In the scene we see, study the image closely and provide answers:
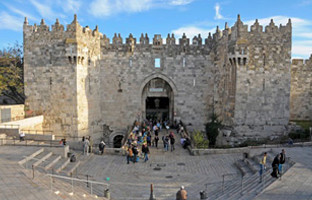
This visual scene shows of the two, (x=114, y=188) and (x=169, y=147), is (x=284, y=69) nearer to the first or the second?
(x=169, y=147)

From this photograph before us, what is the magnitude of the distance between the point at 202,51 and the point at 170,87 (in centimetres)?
484

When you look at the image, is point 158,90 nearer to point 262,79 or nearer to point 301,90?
point 262,79

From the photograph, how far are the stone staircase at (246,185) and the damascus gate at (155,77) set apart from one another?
279 inches

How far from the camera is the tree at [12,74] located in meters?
22.8

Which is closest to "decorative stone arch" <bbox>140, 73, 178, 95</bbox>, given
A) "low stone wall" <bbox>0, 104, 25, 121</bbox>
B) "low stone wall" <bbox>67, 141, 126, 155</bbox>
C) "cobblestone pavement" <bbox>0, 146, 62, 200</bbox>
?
"low stone wall" <bbox>67, 141, 126, 155</bbox>

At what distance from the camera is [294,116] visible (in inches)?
945

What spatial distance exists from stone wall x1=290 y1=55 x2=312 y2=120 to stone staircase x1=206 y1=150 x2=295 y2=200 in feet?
40.6

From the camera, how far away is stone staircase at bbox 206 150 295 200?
1005 centimetres

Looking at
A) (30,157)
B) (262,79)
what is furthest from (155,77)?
(30,157)

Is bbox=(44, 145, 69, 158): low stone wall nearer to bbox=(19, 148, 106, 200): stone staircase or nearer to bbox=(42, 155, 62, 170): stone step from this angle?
bbox=(19, 148, 106, 200): stone staircase

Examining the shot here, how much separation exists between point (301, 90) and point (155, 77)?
1397cm

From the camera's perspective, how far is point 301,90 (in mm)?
23609

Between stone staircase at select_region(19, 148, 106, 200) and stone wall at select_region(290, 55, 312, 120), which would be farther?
stone wall at select_region(290, 55, 312, 120)

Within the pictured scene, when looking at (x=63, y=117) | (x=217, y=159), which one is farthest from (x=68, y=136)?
(x=217, y=159)
